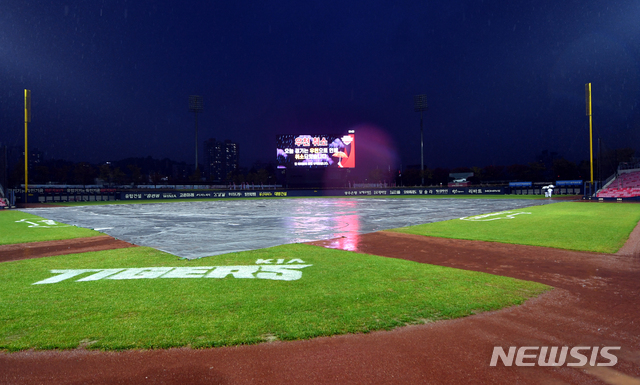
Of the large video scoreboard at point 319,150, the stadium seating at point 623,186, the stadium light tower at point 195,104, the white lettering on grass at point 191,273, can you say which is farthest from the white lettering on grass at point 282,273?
the stadium light tower at point 195,104

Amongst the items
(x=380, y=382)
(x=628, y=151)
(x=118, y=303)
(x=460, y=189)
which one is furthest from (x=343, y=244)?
(x=628, y=151)

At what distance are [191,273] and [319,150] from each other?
2336 inches

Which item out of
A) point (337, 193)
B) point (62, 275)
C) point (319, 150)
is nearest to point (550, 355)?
point (62, 275)

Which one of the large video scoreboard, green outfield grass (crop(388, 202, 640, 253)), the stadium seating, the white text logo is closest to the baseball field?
the white text logo

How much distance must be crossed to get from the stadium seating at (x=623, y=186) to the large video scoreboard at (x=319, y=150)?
125 ft

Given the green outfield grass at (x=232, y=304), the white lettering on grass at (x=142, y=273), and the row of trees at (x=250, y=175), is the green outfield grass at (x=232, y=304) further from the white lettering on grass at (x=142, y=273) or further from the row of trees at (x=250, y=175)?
the row of trees at (x=250, y=175)

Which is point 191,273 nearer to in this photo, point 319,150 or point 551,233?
point 551,233

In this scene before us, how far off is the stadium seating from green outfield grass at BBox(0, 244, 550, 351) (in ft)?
154

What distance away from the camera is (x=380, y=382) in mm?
3291

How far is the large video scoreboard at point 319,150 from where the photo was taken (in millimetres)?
65250

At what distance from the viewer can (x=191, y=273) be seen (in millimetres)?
7379

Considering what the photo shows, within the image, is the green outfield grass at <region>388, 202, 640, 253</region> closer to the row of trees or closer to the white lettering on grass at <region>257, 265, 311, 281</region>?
the white lettering on grass at <region>257, 265, 311, 281</region>

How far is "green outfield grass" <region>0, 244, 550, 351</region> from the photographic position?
4.23 meters

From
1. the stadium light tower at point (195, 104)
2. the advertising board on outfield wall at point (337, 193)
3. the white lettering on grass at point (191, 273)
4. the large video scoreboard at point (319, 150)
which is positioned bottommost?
the white lettering on grass at point (191, 273)
